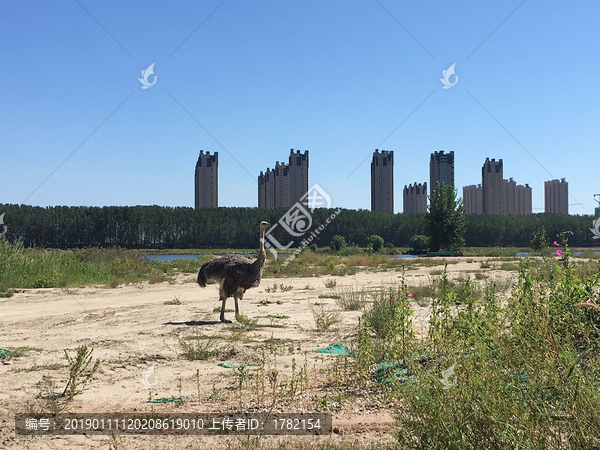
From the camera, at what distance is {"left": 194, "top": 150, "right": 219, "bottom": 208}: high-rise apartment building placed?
127m

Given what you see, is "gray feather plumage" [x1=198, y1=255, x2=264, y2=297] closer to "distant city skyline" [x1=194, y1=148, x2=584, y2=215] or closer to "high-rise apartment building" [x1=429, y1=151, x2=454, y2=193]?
"distant city skyline" [x1=194, y1=148, x2=584, y2=215]

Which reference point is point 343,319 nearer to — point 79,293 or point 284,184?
point 79,293

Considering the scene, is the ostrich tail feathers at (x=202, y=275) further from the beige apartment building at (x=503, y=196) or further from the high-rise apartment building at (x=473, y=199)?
the high-rise apartment building at (x=473, y=199)

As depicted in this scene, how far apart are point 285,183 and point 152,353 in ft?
318

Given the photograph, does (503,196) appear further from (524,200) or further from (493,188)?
(524,200)

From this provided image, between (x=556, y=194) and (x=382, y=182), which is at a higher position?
(x=382, y=182)

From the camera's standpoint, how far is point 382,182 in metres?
125

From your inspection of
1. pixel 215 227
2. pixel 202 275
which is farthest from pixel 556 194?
pixel 202 275

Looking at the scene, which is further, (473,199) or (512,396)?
(473,199)

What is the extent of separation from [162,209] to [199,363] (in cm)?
10882

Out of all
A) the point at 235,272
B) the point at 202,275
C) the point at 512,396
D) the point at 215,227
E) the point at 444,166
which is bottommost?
the point at 512,396

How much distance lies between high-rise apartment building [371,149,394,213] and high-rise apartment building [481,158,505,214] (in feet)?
78.5

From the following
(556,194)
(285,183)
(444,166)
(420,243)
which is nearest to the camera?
(420,243)

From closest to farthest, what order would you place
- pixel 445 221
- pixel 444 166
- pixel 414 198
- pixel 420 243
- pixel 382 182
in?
1. pixel 445 221
2. pixel 420 243
3. pixel 382 182
4. pixel 444 166
5. pixel 414 198
